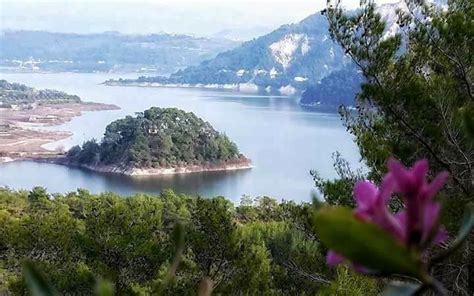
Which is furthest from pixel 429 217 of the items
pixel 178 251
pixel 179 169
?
pixel 179 169

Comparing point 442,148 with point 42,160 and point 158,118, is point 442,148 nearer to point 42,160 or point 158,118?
point 158,118

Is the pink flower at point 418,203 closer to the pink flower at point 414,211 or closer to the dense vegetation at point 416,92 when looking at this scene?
the pink flower at point 414,211

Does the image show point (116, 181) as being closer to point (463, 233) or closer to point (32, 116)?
point (32, 116)

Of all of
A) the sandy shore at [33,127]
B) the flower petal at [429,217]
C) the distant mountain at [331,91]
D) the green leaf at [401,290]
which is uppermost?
the flower petal at [429,217]

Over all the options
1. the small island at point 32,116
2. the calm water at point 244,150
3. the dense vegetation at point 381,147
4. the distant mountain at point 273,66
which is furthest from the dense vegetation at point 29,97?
the dense vegetation at point 381,147

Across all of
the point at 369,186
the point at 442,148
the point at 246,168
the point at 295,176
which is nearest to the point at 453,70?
the point at 442,148

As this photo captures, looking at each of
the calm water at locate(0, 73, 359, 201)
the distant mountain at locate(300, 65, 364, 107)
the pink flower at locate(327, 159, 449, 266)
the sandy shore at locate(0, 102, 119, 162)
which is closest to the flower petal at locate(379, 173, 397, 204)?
the pink flower at locate(327, 159, 449, 266)
